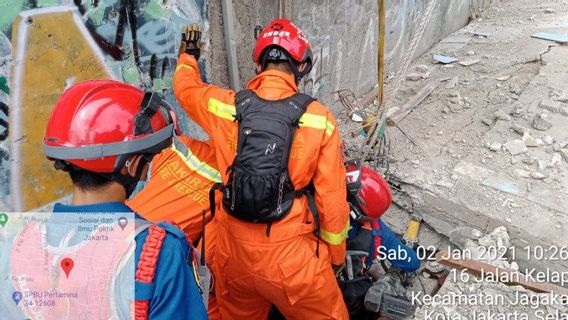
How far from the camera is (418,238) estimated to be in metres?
4.44

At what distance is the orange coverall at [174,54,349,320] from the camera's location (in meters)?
2.39

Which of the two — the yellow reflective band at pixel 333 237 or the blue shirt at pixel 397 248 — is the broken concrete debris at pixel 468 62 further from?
the yellow reflective band at pixel 333 237

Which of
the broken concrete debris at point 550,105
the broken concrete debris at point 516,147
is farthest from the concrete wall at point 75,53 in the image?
the broken concrete debris at point 550,105

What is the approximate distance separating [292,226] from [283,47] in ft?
3.22

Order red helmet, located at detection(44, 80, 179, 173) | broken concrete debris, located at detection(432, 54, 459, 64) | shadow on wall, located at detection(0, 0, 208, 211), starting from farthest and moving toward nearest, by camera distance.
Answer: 1. broken concrete debris, located at detection(432, 54, 459, 64)
2. shadow on wall, located at detection(0, 0, 208, 211)
3. red helmet, located at detection(44, 80, 179, 173)

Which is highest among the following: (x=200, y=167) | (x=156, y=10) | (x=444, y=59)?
(x=156, y=10)

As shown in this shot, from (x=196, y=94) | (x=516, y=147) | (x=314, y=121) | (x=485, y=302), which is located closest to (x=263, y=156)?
(x=314, y=121)

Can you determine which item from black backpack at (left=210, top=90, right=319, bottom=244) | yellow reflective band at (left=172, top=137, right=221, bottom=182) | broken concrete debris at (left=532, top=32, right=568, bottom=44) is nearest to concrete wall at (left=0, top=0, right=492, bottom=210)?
yellow reflective band at (left=172, top=137, right=221, bottom=182)

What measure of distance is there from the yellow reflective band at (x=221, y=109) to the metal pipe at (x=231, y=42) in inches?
46.6

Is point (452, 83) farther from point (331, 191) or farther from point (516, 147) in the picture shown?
point (331, 191)

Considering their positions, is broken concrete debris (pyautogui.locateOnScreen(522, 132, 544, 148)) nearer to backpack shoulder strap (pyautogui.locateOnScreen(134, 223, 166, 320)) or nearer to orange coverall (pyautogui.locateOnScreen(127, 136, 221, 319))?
→ orange coverall (pyautogui.locateOnScreen(127, 136, 221, 319))

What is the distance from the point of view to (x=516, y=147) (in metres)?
5.04

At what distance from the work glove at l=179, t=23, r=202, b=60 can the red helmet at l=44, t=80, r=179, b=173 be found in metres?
1.33

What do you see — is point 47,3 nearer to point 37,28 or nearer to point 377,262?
point 37,28
